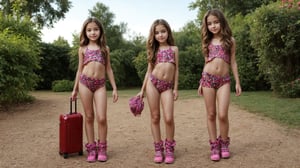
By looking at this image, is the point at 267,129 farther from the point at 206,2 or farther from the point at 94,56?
the point at 206,2

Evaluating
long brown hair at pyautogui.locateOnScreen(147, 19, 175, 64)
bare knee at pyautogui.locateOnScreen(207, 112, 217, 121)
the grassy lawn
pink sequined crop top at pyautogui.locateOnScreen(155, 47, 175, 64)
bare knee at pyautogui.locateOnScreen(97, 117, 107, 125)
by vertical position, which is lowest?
the grassy lawn

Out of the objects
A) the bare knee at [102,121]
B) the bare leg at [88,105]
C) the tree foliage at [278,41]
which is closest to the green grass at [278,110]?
the tree foliage at [278,41]

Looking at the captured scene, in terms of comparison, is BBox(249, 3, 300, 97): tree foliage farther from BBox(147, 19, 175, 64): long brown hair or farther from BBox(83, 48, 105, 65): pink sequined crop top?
BBox(83, 48, 105, 65): pink sequined crop top

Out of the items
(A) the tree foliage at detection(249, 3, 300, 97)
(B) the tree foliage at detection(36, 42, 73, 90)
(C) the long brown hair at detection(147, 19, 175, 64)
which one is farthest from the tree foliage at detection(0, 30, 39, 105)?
(B) the tree foliage at detection(36, 42, 73, 90)

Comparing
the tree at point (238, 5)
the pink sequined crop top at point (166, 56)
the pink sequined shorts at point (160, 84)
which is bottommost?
the pink sequined shorts at point (160, 84)

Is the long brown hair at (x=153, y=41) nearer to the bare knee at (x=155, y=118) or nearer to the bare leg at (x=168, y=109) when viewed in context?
the bare leg at (x=168, y=109)

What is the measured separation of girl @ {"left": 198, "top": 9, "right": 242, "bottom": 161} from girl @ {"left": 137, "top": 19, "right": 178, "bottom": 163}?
0.48 m

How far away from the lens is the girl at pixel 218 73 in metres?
4.48

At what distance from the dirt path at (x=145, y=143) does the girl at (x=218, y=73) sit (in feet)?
0.98

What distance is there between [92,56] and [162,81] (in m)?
1.03

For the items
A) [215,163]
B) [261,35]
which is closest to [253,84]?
[261,35]

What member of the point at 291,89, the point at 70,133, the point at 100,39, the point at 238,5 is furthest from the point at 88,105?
the point at 238,5

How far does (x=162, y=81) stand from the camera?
446cm

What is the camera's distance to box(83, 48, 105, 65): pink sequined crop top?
179 inches
